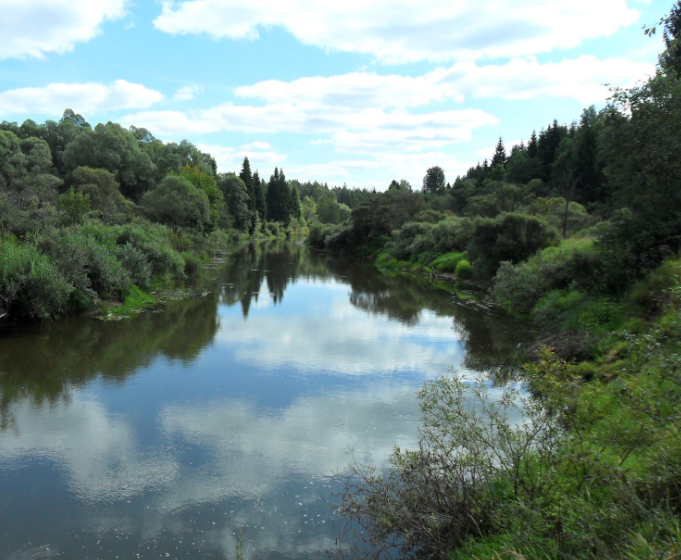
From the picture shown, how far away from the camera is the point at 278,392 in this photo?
11.3m

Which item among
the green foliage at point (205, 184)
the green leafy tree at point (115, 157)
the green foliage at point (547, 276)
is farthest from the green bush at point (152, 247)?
the green leafy tree at point (115, 157)

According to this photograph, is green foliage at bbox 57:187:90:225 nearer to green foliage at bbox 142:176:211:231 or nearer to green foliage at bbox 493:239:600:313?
green foliage at bbox 142:176:211:231

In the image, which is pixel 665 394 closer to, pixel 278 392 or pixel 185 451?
pixel 185 451

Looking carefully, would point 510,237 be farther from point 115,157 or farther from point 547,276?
point 115,157

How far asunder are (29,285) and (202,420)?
9488 millimetres

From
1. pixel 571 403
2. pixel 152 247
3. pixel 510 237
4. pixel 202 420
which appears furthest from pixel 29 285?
pixel 510 237

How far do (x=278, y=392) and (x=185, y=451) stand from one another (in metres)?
3.18

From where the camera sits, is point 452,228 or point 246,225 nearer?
point 452,228

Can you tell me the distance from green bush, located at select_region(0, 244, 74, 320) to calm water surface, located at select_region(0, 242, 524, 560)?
2.81 feet

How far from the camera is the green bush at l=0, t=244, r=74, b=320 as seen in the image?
15070 mm

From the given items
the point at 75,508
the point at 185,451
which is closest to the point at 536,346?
the point at 185,451

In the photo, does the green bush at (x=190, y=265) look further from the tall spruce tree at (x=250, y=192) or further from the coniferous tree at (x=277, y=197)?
the coniferous tree at (x=277, y=197)

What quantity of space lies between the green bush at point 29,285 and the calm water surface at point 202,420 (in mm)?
856

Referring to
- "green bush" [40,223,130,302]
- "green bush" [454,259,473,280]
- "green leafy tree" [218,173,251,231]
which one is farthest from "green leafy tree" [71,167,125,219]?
"green leafy tree" [218,173,251,231]
